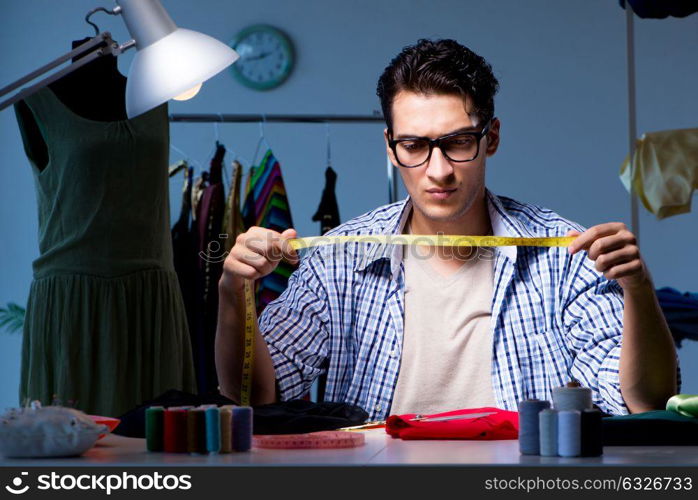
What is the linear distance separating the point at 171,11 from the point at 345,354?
153 inches

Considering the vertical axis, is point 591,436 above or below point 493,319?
below

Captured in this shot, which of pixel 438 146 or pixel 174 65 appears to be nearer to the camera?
pixel 174 65

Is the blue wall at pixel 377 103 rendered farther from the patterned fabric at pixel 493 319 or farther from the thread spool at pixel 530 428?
the thread spool at pixel 530 428

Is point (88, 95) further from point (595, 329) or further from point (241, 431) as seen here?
point (241, 431)

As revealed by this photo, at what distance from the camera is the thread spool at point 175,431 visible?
55.8 inches

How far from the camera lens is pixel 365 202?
571 cm

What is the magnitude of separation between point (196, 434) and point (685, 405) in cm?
85

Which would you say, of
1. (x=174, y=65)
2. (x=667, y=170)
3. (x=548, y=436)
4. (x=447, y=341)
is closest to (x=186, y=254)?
(x=447, y=341)

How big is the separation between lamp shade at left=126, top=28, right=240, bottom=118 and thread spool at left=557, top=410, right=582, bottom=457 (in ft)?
3.39

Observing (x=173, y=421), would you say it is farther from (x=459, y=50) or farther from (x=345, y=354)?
(x=459, y=50)

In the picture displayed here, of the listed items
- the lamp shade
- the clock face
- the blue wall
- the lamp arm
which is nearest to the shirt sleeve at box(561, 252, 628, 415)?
the lamp shade

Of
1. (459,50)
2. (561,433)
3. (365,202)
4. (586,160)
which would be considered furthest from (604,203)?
(561,433)

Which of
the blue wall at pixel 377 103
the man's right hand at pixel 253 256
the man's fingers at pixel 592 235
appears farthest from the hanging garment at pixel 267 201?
the man's fingers at pixel 592 235

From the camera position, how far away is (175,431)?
4.66 feet
